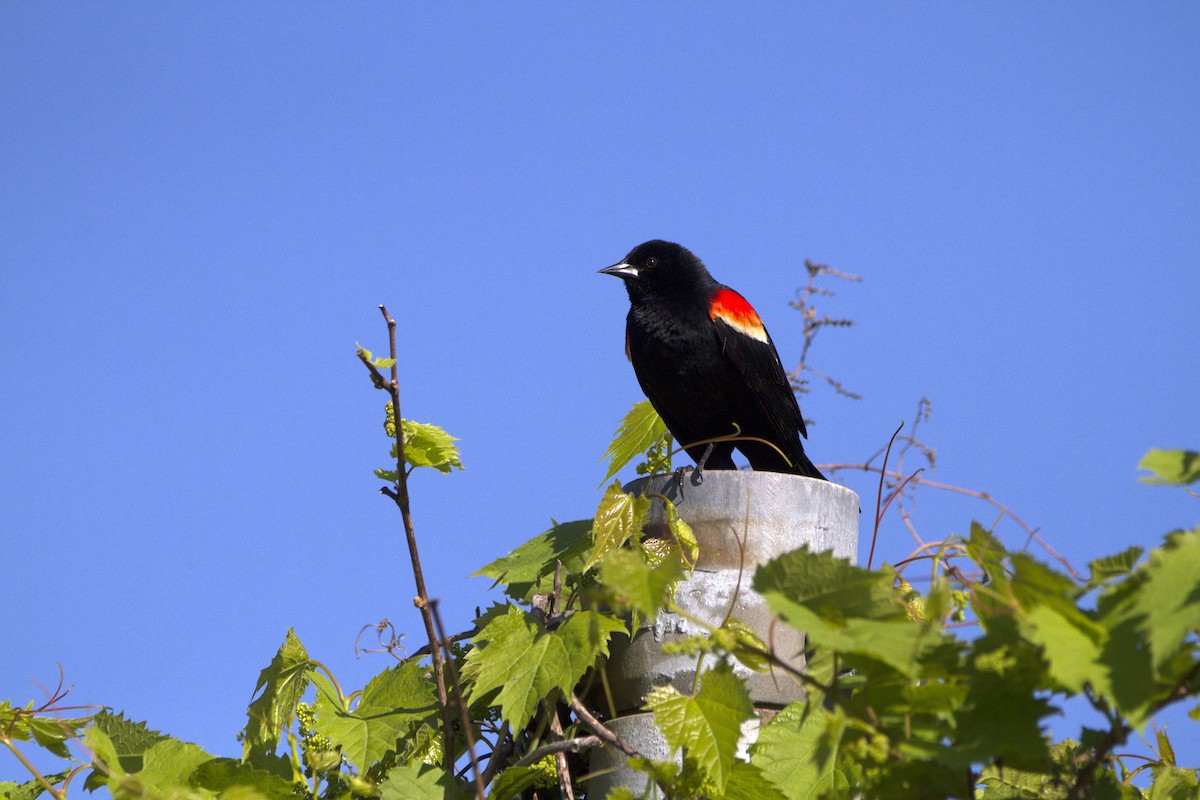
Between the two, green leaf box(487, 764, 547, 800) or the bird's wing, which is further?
the bird's wing

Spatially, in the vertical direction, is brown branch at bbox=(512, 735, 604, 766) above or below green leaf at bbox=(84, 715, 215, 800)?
above

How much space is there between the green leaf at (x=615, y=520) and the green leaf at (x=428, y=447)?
1.17 feet

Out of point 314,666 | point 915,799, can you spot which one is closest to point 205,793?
point 314,666

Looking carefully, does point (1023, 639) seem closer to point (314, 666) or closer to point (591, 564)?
point (591, 564)

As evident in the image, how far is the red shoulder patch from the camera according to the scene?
470cm

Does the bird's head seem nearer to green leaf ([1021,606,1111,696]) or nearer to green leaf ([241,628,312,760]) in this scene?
green leaf ([241,628,312,760])

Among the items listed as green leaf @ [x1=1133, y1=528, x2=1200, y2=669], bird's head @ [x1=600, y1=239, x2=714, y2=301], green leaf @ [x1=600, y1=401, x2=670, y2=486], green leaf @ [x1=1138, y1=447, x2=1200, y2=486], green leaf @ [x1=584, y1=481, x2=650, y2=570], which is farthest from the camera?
bird's head @ [x1=600, y1=239, x2=714, y2=301]

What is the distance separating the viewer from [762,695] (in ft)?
7.72

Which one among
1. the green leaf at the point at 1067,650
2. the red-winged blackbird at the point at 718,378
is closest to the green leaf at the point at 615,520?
the green leaf at the point at 1067,650

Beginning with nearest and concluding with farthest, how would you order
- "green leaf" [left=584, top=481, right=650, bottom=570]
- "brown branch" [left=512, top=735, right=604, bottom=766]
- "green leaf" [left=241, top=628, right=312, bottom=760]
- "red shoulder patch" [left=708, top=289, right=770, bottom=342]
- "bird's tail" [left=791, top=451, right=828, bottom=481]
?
"brown branch" [left=512, top=735, right=604, bottom=766] → "green leaf" [left=584, top=481, right=650, bottom=570] → "green leaf" [left=241, top=628, right=312, bottom=760] → "bird's tail" [left=791, top=451, right=828, bottom=481] → "red shoulder patch" [left=708, top=289, right=770, bottom=342]

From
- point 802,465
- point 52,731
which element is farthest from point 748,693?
point 802,465

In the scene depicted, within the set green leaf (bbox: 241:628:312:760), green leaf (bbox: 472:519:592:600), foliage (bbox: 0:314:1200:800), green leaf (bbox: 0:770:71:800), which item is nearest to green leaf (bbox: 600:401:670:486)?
foliage (bbox: 0:314:1200:800)

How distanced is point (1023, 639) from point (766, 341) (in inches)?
144

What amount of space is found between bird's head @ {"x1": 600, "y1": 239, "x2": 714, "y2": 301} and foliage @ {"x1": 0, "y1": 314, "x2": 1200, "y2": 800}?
1849 millimetres
